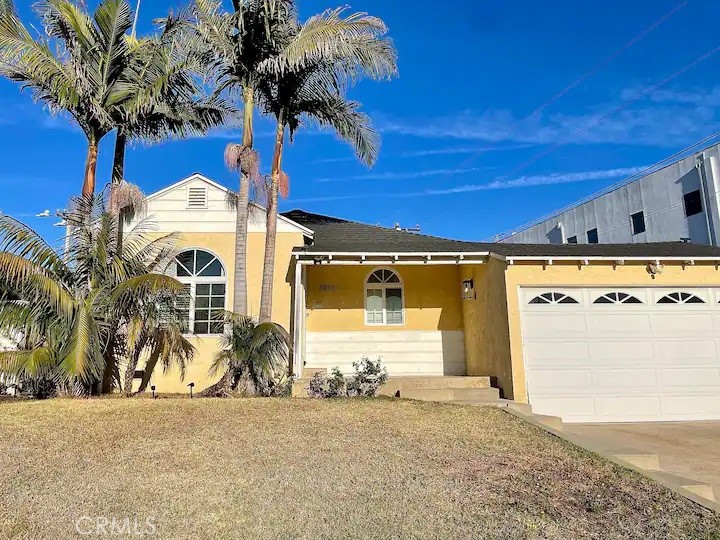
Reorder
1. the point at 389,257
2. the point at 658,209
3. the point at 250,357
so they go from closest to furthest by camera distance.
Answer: the point at 250,357 < the point at 389,257 < the point at 658,209

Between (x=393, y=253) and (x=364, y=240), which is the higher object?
(x=364, y=240)

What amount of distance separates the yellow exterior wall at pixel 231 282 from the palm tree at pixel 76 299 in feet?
5.46

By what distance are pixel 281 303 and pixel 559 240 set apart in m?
26.6

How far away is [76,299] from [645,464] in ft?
31.6

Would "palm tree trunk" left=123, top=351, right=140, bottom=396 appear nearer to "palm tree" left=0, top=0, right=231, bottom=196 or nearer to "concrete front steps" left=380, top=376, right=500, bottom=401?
"palm tree" left=0, top=0, right=231, bottom=196

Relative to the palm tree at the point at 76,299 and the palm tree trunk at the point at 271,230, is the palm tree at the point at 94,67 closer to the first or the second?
the palm tree at the point at 76,299

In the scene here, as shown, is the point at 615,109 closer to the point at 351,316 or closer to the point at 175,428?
the point at 351,316

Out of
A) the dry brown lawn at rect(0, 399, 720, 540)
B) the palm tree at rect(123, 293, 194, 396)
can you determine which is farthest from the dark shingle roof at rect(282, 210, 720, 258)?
the dry brown lawn at rect(0, 399, 720, 540)

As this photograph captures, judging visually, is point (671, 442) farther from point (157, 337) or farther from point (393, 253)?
point (157, 337)

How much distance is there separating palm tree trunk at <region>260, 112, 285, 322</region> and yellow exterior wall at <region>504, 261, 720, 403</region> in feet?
17.1

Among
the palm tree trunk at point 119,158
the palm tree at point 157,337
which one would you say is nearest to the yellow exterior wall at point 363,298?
the palm tree at point 157,337

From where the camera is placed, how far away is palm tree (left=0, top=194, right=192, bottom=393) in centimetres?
849

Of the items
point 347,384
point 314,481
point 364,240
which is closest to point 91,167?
point 364,240

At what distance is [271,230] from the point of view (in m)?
10.9
